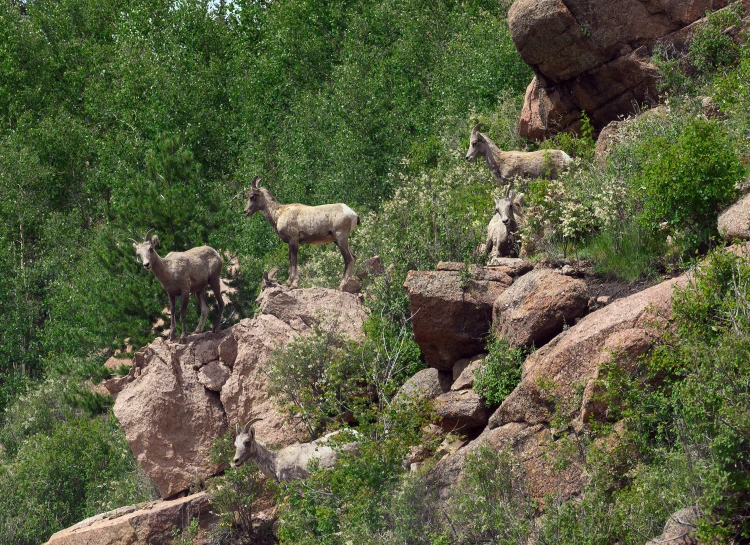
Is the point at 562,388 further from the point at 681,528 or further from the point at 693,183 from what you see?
the point at 693,183

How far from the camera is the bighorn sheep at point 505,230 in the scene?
19516 mm

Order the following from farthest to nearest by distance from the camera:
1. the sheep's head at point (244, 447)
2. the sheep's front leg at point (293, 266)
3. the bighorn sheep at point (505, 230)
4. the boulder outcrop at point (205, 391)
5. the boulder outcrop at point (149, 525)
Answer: the sheep's front leg at point (293, 266), the bighorn sheep at point (505, 230), the boulder outcrop at point (205, 391), the boulder outcrop at point (149, 525), the sheep's head at point (244, 447)

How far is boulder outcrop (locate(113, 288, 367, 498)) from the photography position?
1894 cm

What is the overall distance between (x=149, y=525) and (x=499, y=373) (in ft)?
20.9

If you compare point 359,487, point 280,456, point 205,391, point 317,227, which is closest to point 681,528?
point 359,487

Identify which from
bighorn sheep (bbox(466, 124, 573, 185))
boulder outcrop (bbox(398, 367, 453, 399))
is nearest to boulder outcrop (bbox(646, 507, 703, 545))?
boulder outcrop (bbox(398, 367, 453, 399))

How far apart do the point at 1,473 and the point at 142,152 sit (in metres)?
13.3

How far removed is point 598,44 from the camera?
2381 cm

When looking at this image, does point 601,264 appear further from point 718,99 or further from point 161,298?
point 161,298

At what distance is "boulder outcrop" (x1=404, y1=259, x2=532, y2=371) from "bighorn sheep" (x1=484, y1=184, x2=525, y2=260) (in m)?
2.38

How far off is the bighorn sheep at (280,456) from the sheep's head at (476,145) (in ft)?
26.9

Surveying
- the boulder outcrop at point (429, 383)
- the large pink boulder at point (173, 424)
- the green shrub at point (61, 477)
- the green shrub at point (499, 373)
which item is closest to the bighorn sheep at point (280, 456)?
the boulder outcrop at point (429, 383)

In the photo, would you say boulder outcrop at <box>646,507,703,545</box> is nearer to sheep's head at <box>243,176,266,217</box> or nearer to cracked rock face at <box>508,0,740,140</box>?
sheep's head at <box>243,176,266,217</box>

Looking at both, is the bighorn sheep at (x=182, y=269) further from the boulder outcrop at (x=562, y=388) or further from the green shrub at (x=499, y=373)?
the boulder outcrop at (x=562, y=388)
